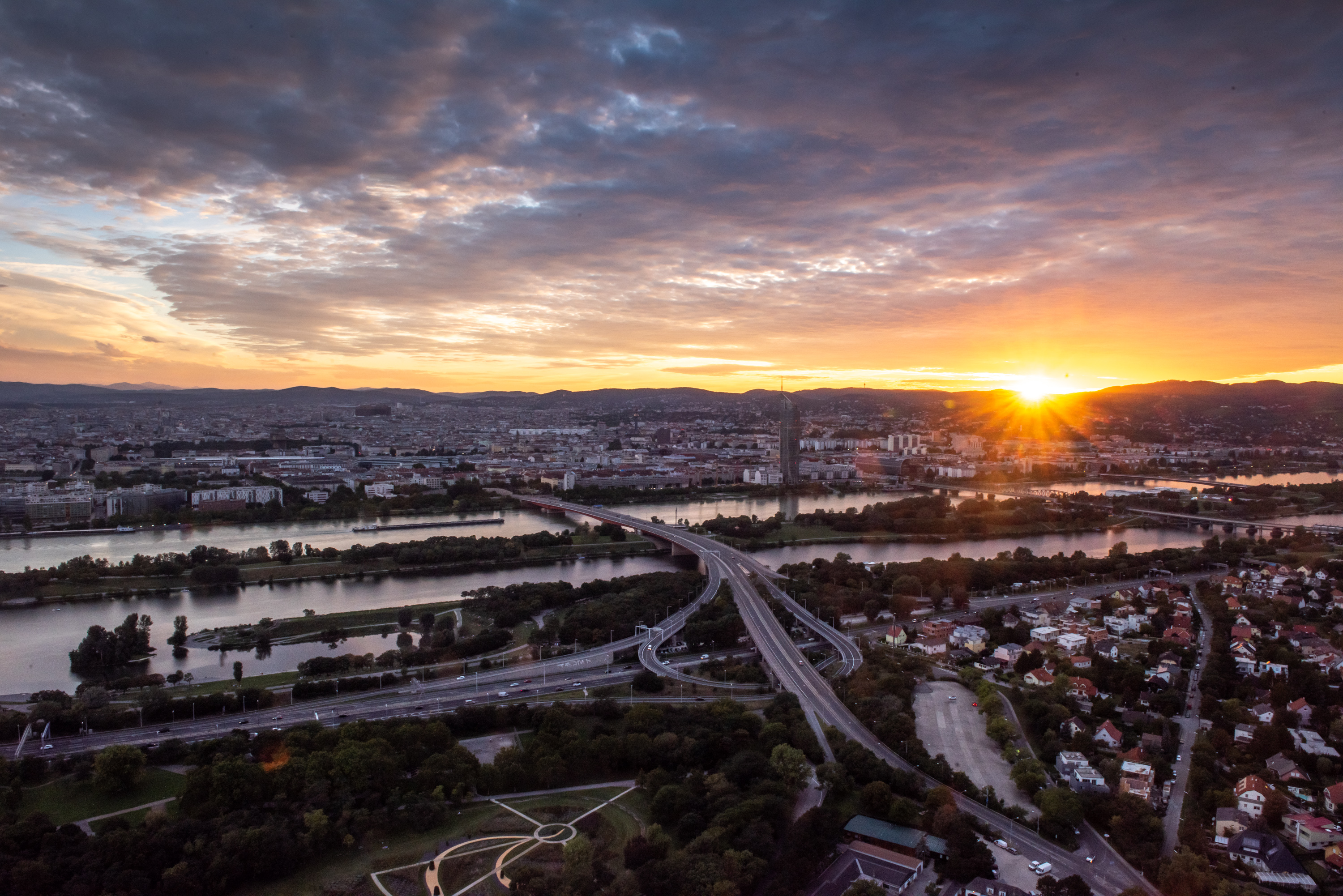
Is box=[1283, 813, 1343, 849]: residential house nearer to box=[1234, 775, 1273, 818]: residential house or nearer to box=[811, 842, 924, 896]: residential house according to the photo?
box=[1234, 775, 1273, 818]: residential house

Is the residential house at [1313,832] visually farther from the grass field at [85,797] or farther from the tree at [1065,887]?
the grass field at [85,797]

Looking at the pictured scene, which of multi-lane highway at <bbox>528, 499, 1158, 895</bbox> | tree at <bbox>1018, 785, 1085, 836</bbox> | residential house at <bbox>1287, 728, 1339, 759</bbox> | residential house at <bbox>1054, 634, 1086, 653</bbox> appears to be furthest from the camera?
residential house at <bbox>1054, 634, 1086, 653</bbox>

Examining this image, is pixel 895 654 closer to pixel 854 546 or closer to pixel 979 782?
pixel 979 782

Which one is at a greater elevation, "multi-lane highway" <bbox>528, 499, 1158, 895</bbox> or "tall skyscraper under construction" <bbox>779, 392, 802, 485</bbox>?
"tall skyscraper under construction" <bbox>779, 392, 802, 485</bbox>

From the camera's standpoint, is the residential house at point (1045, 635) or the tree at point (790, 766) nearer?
the tree at point (790, 766)

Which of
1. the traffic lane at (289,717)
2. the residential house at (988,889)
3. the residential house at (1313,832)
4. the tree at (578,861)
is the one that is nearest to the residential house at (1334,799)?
the residential house at (1313,832)

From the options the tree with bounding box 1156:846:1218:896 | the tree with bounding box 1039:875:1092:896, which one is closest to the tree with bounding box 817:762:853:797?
the tree with bounding box 1039:875:1092:896

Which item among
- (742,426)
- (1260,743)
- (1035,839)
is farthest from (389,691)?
(742,426)
